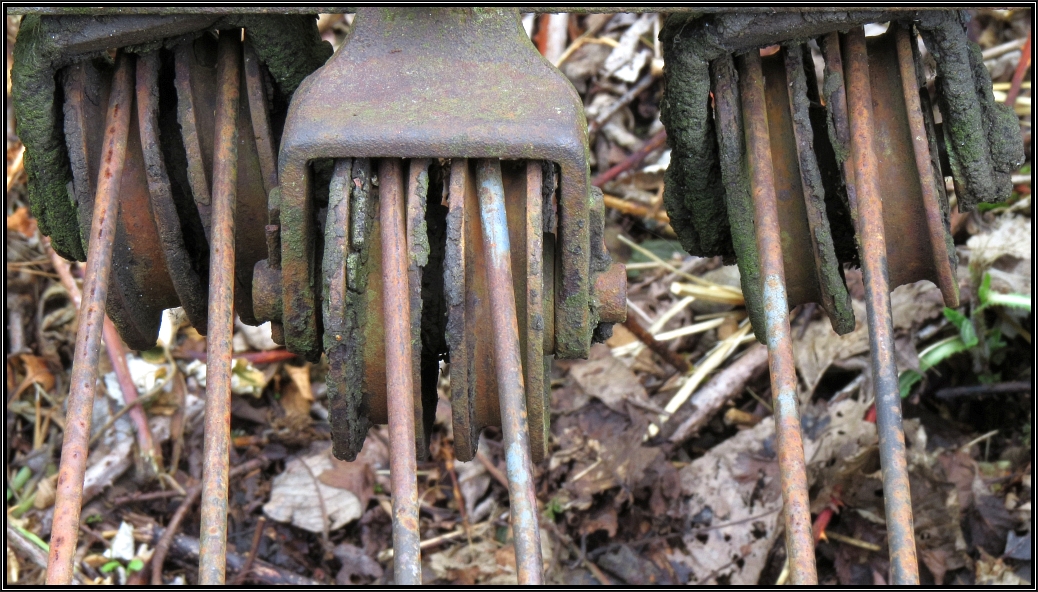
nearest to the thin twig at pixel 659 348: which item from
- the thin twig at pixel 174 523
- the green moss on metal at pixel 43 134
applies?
the thin twig at pixel 174 523

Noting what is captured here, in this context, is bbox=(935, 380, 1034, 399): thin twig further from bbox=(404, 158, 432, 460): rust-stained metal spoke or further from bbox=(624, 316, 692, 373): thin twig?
bbox=(404, 158, 432, 460): rust-stained metal spoke

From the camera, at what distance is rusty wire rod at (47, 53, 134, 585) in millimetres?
1604

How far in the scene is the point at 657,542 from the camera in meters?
2.91

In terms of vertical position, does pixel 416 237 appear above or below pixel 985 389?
above

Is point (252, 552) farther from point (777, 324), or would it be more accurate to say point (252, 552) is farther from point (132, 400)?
point (777, 324)

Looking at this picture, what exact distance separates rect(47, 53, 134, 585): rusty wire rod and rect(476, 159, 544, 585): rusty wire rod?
70 centimetres

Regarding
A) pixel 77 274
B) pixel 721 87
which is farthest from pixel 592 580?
pixel 77 274

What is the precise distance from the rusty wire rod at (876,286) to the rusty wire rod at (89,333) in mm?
1344

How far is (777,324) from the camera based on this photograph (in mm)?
1835

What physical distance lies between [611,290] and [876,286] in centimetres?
48

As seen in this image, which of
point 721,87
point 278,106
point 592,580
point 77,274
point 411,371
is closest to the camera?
point 411,371

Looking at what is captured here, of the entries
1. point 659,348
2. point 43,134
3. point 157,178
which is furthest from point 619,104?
point 43,134

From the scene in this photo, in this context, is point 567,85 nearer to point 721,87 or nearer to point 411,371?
point 721,87

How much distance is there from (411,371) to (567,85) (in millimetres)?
558
